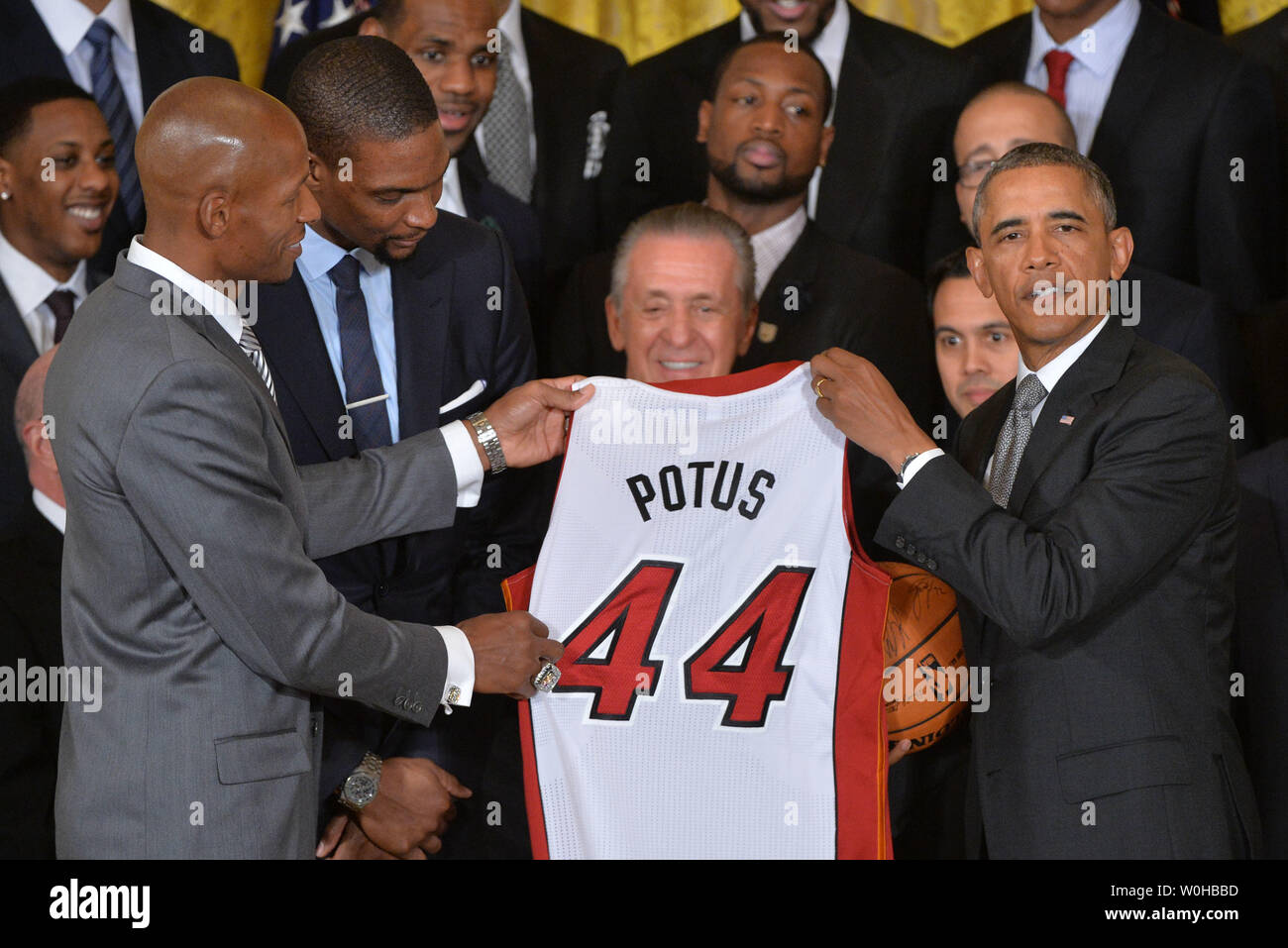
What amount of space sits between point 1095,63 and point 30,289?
3.24m

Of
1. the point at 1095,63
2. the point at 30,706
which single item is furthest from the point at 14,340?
the point at 1095,63

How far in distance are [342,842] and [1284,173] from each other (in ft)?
10.9

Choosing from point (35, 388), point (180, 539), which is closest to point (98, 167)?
point (35, 388)

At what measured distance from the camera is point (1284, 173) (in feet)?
14.2

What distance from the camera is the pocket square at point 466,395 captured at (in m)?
3.37

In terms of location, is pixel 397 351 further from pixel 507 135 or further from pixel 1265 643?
pixel 1265 643

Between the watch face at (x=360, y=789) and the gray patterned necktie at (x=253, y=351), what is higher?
the gray patterned necktie at (x=253, y=351)

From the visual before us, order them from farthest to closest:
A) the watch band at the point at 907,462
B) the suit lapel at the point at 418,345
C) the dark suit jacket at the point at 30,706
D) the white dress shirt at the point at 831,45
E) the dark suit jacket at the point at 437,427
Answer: the white dress shirt at the point at 831,45 → the dark suit jacket at the point at 30,706 → the suit lapel at the point at 418,345 → the dark suit jacket at the point at 437,427 → the watch band at the point at 907,462

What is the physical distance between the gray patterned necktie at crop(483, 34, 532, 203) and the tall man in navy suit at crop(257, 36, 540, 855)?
938 millimetres

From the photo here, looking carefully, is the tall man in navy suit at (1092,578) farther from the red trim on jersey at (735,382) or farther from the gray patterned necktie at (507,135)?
the gray patterned necktie at (507,135)

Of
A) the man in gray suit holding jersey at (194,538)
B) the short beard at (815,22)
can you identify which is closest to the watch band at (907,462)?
the man in gray suit holding jersey at (194,538)

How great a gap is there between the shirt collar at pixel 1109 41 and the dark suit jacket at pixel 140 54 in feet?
8.57

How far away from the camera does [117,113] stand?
4277 mm
